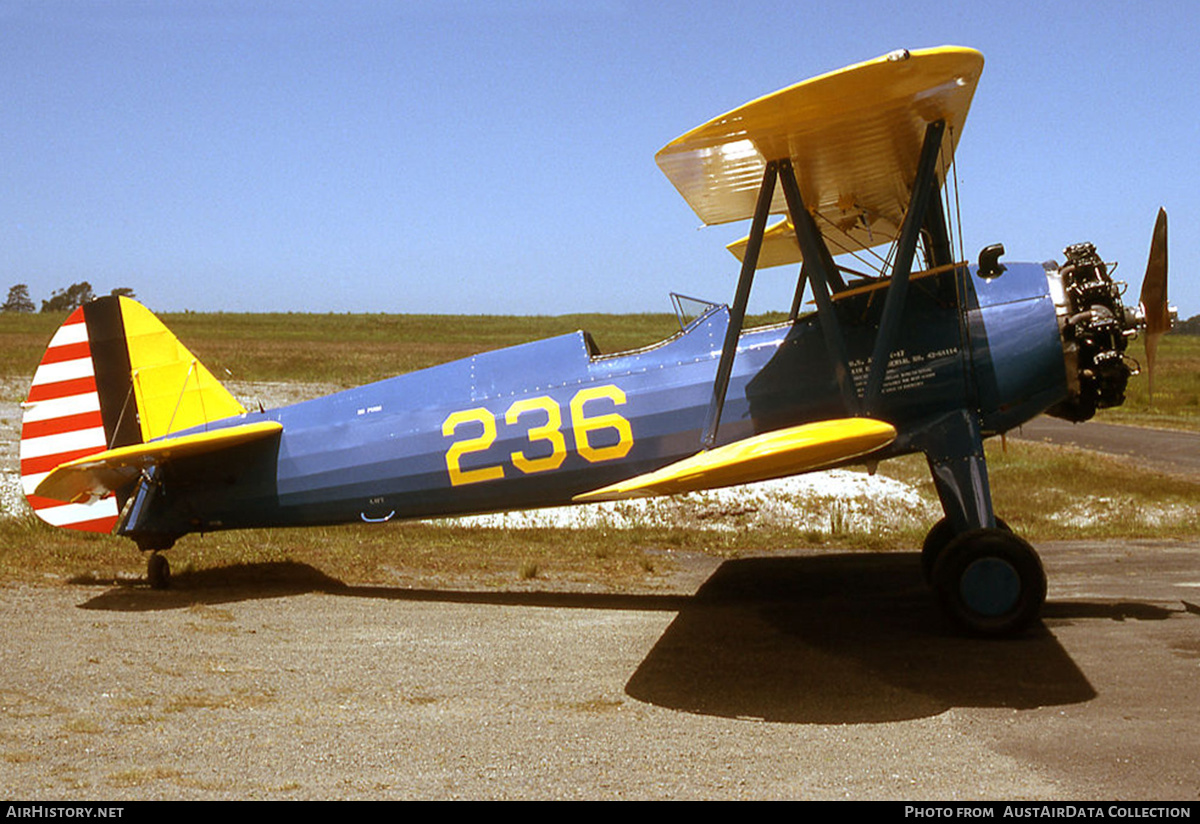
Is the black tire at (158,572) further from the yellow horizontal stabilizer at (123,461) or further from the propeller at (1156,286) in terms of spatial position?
the propeller at (1156,286)

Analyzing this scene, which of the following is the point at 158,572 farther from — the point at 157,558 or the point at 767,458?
the point at 767,458

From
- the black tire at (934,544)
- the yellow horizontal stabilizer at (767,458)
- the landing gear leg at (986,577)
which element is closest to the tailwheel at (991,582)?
the landing gear leg at (986,577)

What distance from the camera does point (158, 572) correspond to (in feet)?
29.8

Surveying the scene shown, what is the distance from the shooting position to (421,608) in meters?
8.52

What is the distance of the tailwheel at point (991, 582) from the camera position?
6.99 meters

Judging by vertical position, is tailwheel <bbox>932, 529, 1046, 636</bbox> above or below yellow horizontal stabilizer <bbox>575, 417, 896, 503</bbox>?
below

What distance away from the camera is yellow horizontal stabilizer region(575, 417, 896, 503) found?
601cm

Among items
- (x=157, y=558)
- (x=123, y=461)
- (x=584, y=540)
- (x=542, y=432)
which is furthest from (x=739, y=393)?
(x=157, y=558)

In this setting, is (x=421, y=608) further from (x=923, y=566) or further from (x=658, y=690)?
(x=923, y=566)

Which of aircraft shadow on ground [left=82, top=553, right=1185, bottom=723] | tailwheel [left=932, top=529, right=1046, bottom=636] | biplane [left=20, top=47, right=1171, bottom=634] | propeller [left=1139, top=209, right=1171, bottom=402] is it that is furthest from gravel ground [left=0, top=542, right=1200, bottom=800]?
propeller [left=1139, top=209, right=1171, bottom=402]

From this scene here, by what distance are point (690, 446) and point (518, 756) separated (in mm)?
3667

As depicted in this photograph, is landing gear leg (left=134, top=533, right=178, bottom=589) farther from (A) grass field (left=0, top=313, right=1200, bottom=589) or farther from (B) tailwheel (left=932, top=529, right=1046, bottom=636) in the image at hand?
(B) tailwheel (left=932, top=529, right=1046, bottom=636)

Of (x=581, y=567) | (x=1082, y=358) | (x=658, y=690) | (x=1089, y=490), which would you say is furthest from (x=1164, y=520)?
(x=658, y=690)

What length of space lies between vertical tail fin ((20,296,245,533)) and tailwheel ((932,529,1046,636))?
674cm
